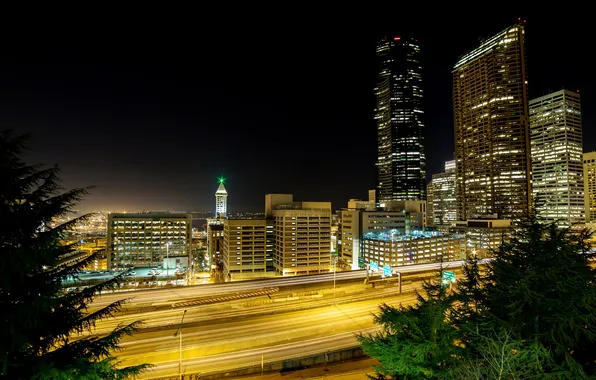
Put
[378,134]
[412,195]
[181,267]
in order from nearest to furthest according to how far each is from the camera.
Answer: [181,267]
[412,195]
[378,134]

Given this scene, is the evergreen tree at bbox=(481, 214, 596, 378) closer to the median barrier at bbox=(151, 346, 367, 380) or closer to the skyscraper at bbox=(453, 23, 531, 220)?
the median barrier at bbox=(151, 346, 367, 380)

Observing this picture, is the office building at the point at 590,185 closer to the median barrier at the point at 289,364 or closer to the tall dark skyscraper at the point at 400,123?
the tall dark skyscraper at the point at 400,123

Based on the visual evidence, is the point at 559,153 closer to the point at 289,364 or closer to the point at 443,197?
the point at 443,197

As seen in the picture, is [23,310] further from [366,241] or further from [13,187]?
[366,241]

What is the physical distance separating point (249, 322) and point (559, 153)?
489 feet

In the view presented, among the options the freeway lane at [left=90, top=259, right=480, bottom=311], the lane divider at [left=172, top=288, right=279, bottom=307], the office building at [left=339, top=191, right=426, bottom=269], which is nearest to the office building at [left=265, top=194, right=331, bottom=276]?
the office building at [left=339, top=191, right=426, bottom=269]

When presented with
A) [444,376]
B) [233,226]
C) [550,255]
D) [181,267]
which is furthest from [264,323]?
[233,226]

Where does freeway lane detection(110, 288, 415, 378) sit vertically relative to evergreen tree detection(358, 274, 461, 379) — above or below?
below

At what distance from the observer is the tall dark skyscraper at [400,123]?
182000 millimetres

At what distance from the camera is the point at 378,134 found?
193375 millimetres

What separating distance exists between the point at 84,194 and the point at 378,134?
199 m

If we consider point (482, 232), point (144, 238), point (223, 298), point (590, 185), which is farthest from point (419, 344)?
point (590, 185)

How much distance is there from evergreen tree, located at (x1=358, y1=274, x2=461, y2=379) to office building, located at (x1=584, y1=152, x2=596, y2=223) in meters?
152

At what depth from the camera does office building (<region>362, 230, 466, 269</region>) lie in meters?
75.6
